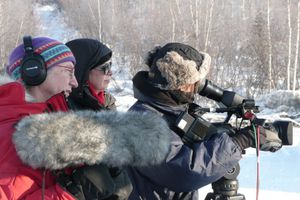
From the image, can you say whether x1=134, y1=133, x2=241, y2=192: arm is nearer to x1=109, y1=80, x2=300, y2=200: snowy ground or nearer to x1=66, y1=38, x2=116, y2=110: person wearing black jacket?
x1=66, y1=38, x2=116, y2=110: person wearing black jacket

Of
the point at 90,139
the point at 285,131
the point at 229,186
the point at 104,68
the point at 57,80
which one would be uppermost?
the point at 57,80

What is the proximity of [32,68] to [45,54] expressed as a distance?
0.30 ft

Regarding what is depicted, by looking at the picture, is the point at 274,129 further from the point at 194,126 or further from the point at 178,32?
the point at 178,32

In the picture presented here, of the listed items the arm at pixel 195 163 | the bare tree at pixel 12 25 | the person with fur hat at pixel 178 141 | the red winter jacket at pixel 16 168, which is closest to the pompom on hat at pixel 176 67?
the person with fur hat at pixel 178 141

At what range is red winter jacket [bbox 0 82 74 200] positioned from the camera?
1.26m

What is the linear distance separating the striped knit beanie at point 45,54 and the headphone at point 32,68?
0.02 meters

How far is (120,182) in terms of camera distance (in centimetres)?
144

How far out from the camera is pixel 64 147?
4.28ft

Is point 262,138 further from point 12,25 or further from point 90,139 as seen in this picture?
point 12,25

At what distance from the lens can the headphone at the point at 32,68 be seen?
1540 millimetres

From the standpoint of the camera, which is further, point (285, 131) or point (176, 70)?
point (285, 131)

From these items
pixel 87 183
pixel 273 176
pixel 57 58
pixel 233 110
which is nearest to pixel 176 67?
pixel 233 110

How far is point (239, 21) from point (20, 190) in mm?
24342

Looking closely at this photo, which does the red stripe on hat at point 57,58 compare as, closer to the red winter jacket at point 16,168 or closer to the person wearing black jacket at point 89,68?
the red winter jacket at point 16,168
